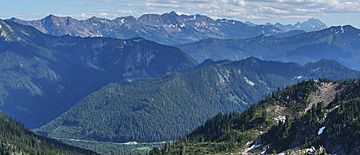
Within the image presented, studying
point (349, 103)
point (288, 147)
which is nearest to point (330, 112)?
point (349, 103)

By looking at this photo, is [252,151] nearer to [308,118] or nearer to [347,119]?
[308,118]

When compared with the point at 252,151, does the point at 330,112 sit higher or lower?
higher

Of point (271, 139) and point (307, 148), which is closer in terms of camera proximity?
point (307, 148)

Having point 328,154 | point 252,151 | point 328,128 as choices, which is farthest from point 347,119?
point 252,151

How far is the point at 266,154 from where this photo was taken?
184 m

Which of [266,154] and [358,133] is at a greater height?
[358,133]

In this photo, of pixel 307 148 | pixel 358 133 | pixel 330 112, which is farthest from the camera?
pixel 330 112

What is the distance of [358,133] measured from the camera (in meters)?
163

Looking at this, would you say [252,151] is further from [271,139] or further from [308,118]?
[308,118]

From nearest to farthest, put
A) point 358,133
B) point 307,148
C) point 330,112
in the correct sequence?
point 358,133, point 307,148, point 330,112

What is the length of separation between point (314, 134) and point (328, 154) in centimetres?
1999

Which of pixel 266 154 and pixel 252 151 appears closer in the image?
pixel 266 154

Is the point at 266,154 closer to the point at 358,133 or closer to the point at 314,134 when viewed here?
the point at 314,134

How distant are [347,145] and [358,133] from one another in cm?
453
